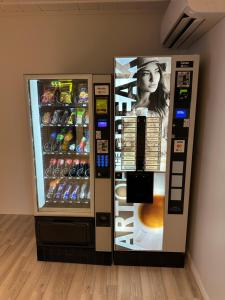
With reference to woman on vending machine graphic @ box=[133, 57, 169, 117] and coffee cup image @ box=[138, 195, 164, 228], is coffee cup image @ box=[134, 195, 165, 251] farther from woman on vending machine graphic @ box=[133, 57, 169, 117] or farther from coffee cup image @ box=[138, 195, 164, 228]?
woman on vending machine graphic @ box=[133, 57, 169, 117]

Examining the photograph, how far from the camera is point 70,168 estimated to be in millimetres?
2475

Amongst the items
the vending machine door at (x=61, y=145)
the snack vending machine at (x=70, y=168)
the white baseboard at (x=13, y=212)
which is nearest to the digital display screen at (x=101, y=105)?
the snack vending machine at (x=70, y=168)

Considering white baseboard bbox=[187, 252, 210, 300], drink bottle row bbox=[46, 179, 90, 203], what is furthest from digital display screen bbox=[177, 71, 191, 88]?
white baseboard bbox=[187, 252, 210, 300]

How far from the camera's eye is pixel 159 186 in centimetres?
217

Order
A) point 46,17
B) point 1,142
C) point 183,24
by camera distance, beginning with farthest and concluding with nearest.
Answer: point 1,142
point 46,17
point 183,24

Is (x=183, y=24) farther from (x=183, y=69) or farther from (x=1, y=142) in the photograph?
(x=1, y=142)

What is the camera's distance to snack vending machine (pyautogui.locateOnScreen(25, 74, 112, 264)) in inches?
85.0

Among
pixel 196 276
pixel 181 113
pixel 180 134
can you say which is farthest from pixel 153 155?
pixel 196 276

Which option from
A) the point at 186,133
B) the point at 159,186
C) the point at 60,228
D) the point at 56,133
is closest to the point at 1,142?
the point at 56,133

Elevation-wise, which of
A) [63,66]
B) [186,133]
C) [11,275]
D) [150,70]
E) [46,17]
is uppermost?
[46,17]

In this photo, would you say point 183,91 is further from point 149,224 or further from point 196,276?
point 196,276

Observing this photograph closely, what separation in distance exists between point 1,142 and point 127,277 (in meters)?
2.20

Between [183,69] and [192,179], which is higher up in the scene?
[183,69]

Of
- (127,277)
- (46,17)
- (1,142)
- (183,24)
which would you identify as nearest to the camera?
(183,24)
